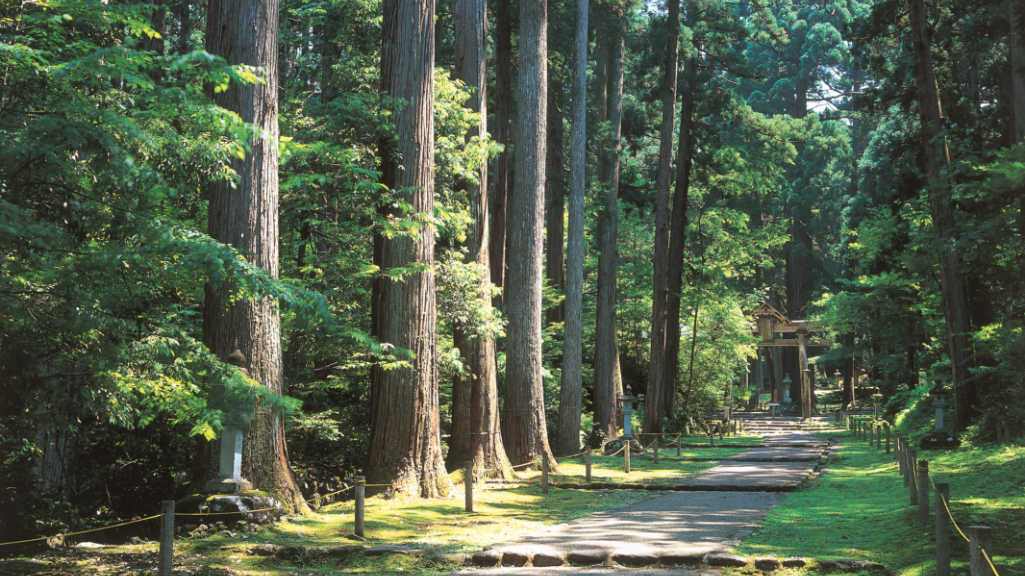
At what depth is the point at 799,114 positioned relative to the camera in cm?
5434

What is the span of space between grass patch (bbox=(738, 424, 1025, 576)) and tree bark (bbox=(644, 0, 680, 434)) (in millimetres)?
8725

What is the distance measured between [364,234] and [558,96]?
14.5 metres

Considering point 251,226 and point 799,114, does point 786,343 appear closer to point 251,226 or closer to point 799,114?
point 799,114

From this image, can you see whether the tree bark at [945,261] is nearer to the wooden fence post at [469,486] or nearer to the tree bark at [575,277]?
the tree bark at [575,277]

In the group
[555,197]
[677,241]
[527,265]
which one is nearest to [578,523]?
[527,265]

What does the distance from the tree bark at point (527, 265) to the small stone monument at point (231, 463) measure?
823 centimetres

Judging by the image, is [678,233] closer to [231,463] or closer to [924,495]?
[924,495]

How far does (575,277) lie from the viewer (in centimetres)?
2105

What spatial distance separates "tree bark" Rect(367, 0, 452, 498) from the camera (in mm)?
11711

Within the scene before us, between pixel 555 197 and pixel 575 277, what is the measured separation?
5.20m

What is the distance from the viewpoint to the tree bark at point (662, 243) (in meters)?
25.5

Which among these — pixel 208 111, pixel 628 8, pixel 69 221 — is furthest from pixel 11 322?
pixel 628 8

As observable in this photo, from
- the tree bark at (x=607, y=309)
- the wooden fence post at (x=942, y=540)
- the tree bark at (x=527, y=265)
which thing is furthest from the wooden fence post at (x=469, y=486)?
the tree bark at (x=607, y=309)

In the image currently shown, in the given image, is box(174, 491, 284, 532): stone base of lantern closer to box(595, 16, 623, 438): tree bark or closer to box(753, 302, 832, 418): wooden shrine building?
box(595, 16, 623, 438): tree bark
